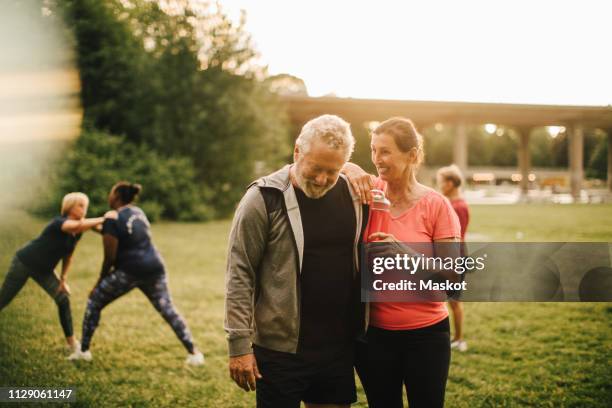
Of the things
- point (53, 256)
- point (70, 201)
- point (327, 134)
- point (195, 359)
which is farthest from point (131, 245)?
point (327, 134)

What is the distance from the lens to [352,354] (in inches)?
107

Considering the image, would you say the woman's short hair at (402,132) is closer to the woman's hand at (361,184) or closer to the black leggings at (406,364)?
the woman's hand at (361,184)

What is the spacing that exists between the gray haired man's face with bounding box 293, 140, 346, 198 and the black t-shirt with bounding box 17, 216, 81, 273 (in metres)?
4.16

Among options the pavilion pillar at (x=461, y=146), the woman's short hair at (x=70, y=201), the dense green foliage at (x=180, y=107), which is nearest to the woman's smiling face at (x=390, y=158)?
the woman's short hair at (x=70, y=201)

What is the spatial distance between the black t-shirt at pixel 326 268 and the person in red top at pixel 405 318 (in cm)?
15

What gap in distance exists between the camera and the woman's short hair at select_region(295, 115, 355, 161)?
2.38 metres

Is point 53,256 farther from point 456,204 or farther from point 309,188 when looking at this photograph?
point 456,204

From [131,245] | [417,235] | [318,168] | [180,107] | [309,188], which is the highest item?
[180,107]

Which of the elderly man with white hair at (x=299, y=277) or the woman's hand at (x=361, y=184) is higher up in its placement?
the woman's hand at (x=361, y=184)

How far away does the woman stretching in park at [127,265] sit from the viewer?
5.18m

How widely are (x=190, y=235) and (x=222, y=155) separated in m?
8.13

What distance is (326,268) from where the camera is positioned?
255 cm

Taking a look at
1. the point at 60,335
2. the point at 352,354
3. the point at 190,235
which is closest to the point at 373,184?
the point at 352,354

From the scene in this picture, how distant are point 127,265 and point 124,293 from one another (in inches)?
13.3
